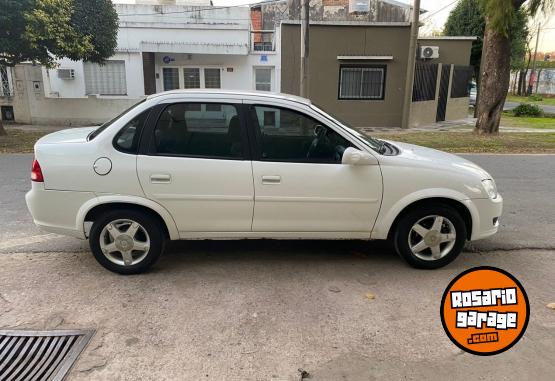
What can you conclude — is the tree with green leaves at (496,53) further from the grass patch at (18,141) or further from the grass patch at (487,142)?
the grass patch at (18,141)

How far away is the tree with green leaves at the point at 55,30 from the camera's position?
1101 cm

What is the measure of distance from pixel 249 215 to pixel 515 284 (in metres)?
2.23

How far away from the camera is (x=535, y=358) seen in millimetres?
2934

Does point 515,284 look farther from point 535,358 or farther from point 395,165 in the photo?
point 395,165

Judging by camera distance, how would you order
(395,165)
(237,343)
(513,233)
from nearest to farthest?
1. (237,343)
2. (395,165)
3. (513,233)

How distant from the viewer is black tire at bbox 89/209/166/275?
155 inches

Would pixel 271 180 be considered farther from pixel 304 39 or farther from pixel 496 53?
pixel 496 53

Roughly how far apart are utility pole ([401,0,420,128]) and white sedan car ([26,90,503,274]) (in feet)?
43.5

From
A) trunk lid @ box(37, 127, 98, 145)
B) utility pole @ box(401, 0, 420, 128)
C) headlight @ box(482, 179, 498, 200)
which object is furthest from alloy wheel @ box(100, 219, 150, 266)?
utility pole @ box(401, 0, 420, 128)

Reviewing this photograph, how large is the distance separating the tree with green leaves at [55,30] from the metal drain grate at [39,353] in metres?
10.3

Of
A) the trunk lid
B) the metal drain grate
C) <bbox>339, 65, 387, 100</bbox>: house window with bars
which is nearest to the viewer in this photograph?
the metal drain grate

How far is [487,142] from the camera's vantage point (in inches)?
496

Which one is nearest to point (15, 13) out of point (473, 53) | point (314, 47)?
point (314, 47)

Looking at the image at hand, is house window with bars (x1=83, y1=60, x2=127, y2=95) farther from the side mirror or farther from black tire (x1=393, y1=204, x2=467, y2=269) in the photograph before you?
black tire (x1=393, y1=204, x2=467, y2=269)
